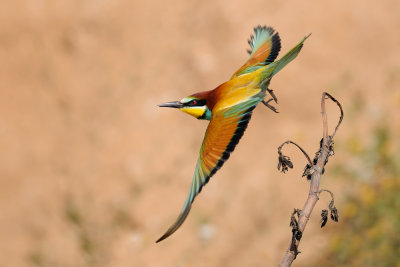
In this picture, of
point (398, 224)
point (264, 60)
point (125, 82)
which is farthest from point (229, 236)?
point (264, 60)

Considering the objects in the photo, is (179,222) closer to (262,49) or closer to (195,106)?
(195,106)

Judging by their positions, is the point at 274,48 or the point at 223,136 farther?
the point at 274,48

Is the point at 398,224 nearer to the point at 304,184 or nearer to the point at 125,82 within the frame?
the point at 304,184

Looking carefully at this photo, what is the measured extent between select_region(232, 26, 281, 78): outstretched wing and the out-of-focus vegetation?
1936 millimetres

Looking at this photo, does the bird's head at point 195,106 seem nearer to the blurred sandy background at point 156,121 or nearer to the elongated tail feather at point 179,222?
the elongated tail feather at point 179,222

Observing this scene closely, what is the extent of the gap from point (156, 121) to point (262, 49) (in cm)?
258

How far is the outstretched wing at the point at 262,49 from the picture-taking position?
1801 mm

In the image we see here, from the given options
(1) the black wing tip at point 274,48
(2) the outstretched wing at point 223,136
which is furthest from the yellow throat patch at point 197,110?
(1) the black wing tip at point 274,48

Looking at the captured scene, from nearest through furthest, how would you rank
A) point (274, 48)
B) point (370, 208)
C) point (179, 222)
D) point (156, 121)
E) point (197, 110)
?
1. point (179, 222)
2. point (197, 110)
3. point (274, 48)
4. point (370, 208)
5. point (156, 121)

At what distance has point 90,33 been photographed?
474 cm

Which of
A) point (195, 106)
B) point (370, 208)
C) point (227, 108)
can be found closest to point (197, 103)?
point (195, 106)

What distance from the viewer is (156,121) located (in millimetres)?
4461

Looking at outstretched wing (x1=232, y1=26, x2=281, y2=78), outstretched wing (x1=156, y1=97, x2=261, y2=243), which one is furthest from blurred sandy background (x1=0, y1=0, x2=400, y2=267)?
outstretched wing (x1=156, y1=97, x2=261, y2=243)

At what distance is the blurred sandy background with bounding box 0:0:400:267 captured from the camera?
4059 millimetres
